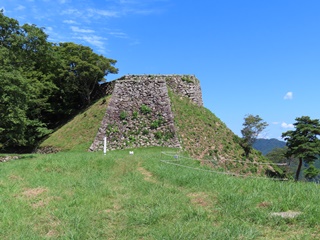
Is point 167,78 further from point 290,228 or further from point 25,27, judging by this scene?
point 290,228

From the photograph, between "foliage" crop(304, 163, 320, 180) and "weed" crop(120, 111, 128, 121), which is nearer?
"weed" crop(120, 111, 128, 121)

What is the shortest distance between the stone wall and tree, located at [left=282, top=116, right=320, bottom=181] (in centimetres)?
1487

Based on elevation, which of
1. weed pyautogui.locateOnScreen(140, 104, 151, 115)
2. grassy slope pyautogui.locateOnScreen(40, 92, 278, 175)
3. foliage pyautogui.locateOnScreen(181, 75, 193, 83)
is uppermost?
foliage pyautogui.locateOnScreen(181, 75, 193, 83)

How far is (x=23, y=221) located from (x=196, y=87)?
24.1 m

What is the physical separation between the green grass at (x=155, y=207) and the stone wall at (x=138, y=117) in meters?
12.3

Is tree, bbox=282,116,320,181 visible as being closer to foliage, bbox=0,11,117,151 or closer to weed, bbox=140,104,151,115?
weed, bbox=140,104,151,115

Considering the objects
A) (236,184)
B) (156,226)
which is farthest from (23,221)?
(236,184)

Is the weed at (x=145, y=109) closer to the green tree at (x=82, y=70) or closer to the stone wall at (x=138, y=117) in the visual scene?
the stone wall at (x=138, y=117)

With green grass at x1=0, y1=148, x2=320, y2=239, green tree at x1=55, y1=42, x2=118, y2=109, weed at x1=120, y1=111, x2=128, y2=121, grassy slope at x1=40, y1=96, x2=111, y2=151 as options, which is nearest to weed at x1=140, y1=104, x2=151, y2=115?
weed at x1=120, y1=111, x2=128, y2=121

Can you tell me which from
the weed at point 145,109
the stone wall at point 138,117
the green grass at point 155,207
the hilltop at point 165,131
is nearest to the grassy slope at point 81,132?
the hilltop at point 165,131

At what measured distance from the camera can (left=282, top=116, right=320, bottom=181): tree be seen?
1156 inches

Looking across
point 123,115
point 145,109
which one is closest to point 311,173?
point 145,109

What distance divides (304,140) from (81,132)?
2100 centimetres

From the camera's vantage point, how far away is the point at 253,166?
72.4ft
